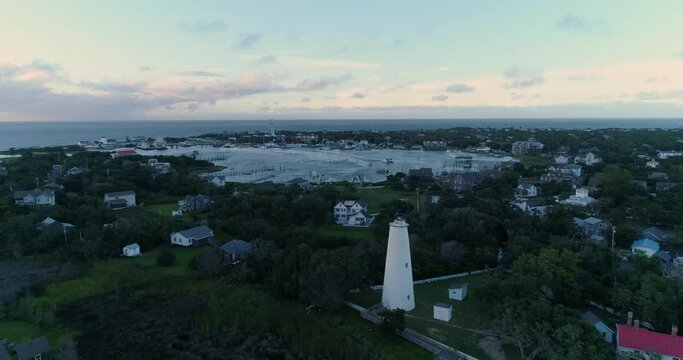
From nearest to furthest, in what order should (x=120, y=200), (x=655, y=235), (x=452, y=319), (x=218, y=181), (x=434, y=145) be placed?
(x=452, y=319)
(x=655, y=235)
(x=120, y=200)
(x=218, y=181)
(x=434, y=145)

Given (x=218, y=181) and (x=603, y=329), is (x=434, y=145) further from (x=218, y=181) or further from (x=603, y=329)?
(x=603, y=329)

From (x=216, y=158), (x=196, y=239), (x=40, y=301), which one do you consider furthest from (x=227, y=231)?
(x=216, y=158)

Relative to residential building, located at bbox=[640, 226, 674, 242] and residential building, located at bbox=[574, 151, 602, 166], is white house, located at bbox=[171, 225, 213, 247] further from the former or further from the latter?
residential building, located at bbox=[574, 151, 602, 166]

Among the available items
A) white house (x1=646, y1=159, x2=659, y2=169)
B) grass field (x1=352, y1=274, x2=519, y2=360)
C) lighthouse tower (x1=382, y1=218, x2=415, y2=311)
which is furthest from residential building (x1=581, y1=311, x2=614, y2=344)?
white house (x1=646, y1=159, x2=659, y2=169)

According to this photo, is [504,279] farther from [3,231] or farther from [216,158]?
[216,158]

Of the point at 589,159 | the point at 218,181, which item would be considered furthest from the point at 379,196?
the point at 589,159
